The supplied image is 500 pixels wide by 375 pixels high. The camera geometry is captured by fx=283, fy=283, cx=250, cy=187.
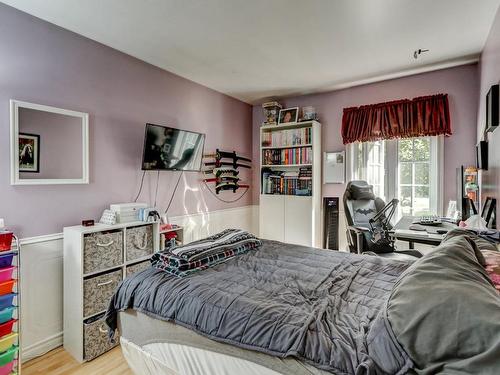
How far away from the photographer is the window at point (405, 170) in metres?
3.36

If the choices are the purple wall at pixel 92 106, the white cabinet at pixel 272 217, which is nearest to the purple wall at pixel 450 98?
the white cabinet at pixel 272 217

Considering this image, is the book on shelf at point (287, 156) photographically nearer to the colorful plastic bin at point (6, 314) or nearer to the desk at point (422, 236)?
the desk at point (422, 236)

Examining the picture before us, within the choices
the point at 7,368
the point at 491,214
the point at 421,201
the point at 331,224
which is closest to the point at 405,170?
the point at 421,201

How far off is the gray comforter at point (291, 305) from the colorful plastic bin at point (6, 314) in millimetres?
591

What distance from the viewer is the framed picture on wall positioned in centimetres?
208

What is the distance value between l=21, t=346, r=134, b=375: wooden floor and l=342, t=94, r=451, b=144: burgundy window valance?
344 centimetres

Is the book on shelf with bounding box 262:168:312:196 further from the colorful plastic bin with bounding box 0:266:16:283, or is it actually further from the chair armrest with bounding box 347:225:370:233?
the colorful plastic bin with bounding box 0:266:16:283

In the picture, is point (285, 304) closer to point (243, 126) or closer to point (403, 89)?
point (403, 89)

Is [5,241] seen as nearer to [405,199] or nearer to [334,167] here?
[334,167]

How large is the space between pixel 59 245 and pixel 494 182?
3.22 m

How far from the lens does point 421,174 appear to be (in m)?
3.46

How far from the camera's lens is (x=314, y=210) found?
3.91 meters

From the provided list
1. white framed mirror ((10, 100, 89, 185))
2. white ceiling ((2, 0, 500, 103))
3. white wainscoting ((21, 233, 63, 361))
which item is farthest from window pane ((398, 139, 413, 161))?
white wainscoting ((21, 233, 63, 361))

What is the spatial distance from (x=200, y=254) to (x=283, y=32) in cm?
194
